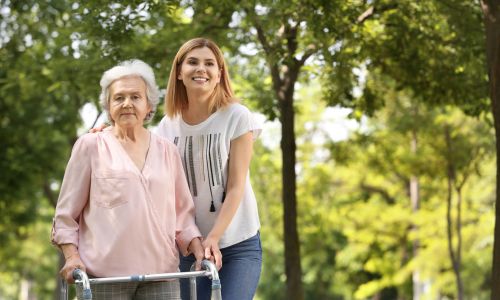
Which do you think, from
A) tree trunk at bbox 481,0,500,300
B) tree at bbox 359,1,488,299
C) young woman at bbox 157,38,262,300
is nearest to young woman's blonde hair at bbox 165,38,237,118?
young woman at bbox 157,38,262,300

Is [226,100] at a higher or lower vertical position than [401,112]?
lower

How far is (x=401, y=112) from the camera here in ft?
66.6

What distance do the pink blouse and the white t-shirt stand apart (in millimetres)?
430

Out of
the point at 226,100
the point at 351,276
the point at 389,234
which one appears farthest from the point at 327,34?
the point at 351,276

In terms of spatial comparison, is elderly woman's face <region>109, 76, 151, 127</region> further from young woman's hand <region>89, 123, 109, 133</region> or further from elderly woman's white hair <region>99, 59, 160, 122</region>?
young woman's hand <region>89, 123, 109, 133</region>

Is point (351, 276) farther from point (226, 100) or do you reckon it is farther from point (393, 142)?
point (226, 100)

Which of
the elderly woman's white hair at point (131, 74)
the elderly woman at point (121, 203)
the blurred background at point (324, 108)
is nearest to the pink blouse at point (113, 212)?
the elderly woman at point (121, 203)

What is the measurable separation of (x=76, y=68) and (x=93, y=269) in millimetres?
8342

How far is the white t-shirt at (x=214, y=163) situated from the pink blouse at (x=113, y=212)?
1.41 ft

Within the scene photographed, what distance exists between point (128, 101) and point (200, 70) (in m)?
0.53

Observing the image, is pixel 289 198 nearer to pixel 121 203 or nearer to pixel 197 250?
pixel 197 250

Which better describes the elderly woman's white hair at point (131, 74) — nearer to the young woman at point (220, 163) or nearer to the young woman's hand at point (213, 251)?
the young woman at point (220, 163)

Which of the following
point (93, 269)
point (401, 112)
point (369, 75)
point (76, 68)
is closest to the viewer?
point (93, 269)

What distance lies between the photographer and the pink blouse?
4090 mm
